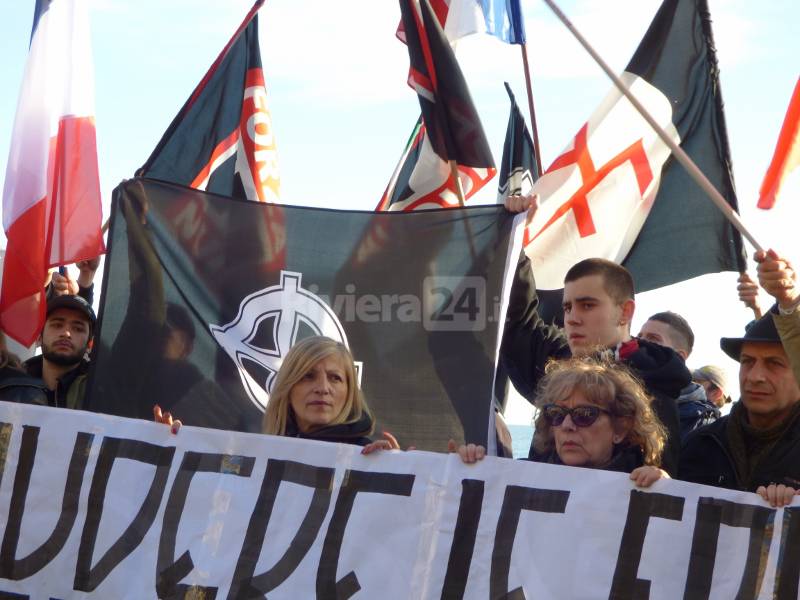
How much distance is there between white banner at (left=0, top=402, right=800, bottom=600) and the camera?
4246mm

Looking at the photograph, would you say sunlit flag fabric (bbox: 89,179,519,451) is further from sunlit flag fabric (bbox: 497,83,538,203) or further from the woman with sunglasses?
sunlit flag fabric (bbox: 497,83,538,203)

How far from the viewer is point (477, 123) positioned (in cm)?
669

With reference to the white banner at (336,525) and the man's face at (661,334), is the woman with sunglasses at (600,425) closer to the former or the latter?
the white banner at (336,525)

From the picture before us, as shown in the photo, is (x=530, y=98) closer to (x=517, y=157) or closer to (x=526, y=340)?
(x=517, y=157)

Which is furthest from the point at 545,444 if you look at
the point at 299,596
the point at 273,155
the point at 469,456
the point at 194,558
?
the point at 273,155

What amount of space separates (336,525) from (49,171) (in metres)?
3.18

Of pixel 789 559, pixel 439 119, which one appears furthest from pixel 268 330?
pixel 789 559

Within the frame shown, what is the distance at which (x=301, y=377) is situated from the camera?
5.14m

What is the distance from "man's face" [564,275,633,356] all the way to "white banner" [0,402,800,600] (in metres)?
0.96

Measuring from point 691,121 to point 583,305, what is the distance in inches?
75.3

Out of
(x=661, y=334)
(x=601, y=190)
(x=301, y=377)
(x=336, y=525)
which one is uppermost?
(x=601, y=190)

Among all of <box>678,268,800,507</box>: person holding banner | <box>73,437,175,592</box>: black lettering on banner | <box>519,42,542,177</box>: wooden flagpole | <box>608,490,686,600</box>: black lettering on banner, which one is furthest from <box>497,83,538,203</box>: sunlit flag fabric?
<box>608,490,686,600</box>: black lettering on banner

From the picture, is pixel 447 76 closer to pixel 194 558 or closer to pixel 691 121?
pixel 691 121

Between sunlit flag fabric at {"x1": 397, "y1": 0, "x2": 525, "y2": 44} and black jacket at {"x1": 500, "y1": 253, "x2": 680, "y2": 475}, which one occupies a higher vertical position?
sunlit flag fabric at {"x1": 397, "y1": 0, "x2": 525, "y2": 44}
